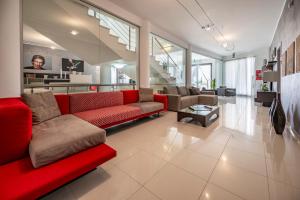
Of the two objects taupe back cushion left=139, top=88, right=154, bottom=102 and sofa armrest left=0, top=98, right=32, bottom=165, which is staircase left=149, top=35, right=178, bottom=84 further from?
sofa armrest left=0, top=98, right=32, bottom=165

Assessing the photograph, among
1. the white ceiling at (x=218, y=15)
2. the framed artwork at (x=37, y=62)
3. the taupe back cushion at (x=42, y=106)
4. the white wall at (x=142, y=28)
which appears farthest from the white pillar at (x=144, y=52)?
the taupe back cushion at (x=42, y=106)

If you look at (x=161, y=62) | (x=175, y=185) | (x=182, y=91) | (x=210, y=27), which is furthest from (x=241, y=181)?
(x=161, y=62)

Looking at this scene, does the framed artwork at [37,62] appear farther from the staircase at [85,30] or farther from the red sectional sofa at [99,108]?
the red sectional sofa at [99,108]

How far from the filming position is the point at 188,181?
1468mm

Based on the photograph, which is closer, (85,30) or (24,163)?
(24,163)

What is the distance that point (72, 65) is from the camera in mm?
3127

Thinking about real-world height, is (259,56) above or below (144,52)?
above

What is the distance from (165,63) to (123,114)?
4265 mm

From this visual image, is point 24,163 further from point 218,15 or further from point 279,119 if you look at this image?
point 218,15

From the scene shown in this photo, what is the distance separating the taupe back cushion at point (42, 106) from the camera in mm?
2072

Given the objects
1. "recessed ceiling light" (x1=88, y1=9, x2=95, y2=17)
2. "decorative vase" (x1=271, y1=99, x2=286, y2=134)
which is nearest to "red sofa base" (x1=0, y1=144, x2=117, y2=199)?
"decorative vase" (x1=271, y1=99, x2=286, y2=134)

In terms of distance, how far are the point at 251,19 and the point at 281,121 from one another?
142 inches

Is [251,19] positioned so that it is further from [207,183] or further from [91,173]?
[91,173]

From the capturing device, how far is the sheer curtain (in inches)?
372
